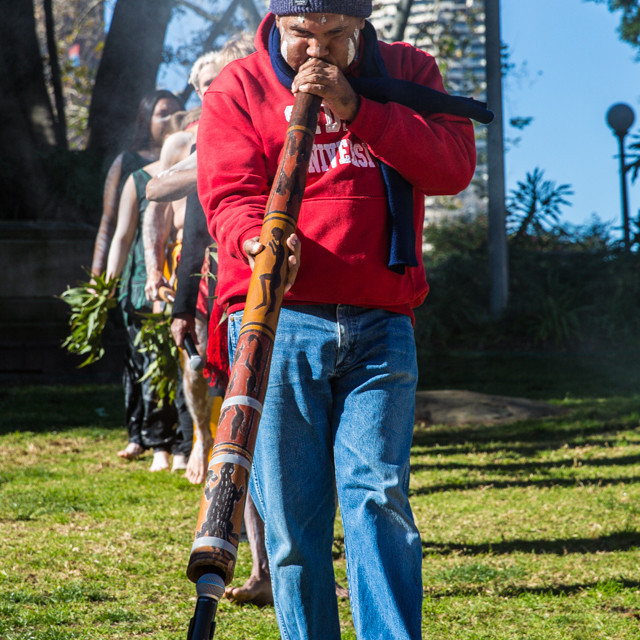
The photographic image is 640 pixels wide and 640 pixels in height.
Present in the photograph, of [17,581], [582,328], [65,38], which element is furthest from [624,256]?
[65,38]

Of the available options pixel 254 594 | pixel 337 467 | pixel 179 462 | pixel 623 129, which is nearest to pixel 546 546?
pixel 254 594

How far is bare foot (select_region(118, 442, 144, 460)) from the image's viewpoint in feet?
21.2

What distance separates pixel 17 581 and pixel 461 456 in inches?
144

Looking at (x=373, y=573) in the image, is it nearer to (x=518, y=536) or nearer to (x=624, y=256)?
(x=518, y=536)

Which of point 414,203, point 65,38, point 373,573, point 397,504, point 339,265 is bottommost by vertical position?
point 373,573

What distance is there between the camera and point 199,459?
17.3ft

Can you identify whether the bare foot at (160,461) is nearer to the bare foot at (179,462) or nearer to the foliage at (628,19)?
the bare foot at (179,462)

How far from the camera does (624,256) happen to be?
580 inches

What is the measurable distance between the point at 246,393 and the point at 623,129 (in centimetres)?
1502

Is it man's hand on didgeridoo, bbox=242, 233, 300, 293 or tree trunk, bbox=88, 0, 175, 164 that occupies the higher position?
tree trunk, bbox=88, 0, 175, 164

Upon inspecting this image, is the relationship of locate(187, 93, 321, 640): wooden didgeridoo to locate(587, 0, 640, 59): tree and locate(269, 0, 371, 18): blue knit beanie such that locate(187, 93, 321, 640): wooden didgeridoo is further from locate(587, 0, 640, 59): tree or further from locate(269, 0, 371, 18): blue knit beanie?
locate(587, 0, 640, 59): tree

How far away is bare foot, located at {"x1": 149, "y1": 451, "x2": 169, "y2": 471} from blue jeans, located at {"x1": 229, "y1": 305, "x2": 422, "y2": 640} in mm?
3934

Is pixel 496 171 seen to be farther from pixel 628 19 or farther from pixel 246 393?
pixel 628 19

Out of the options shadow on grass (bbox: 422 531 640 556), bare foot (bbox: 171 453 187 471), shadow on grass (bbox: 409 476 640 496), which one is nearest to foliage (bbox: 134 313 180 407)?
bare foot (bbox: 171 453 187 471)
